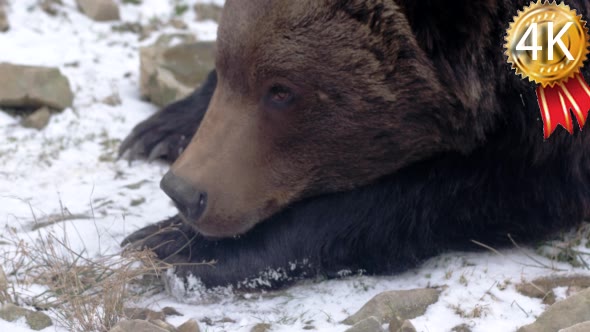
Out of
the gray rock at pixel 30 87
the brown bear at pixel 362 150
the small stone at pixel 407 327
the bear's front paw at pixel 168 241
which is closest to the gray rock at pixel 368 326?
the small stone at pixel 407 327

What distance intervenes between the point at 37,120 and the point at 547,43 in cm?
302

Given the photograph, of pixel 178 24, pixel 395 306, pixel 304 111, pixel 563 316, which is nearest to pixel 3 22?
pixel 178 24

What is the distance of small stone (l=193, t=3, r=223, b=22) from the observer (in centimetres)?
707

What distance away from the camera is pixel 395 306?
239cm

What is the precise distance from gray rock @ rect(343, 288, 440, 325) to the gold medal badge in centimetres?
67

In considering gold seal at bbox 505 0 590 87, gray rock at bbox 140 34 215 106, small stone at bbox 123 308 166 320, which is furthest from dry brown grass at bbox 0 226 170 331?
gray rock at bbox 140 34 215 106

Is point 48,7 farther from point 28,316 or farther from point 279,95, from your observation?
point 28,316

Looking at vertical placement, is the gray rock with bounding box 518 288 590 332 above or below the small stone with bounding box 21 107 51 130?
above

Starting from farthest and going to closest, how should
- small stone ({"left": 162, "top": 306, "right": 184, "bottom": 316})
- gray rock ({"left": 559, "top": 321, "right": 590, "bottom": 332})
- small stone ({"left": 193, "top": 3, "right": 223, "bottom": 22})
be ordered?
small stone ({"left": 193, "top": 3, "right": 223, "bottom": 22}) → small stone ({"left": 162, "top": 306, "right": 184, "bottom": 316}) → gray rock ({"left": 559, "top": 321, "right": 590, "bottom": 332})

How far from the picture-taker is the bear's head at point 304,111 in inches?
98.4

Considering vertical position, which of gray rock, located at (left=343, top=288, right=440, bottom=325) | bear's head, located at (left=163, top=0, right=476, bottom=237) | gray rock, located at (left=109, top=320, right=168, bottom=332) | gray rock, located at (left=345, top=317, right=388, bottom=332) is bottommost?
gray rock, located at (left=109, top=320, right=168, bottom=332)

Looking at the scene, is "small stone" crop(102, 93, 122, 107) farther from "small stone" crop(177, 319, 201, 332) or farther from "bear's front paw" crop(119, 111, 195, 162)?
"small stone" crop(177, 319, 201, 332)

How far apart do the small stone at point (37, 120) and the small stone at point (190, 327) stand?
2.50 meters

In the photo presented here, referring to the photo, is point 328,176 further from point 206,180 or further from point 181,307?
point 181,307
